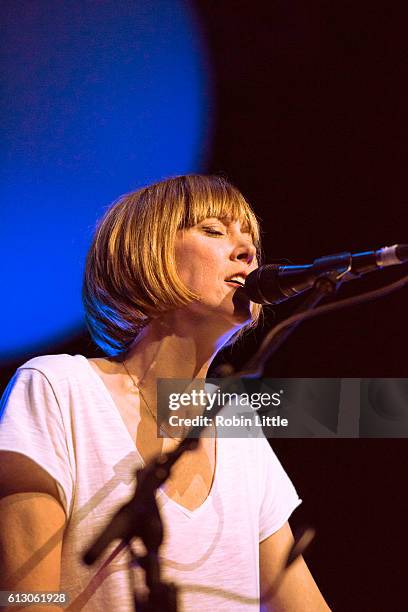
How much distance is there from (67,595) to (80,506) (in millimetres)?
156

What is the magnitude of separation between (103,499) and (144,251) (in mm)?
573

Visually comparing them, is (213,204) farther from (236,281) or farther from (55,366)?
(55,366)

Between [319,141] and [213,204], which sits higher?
[319,141]

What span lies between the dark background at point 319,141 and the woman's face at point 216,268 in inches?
23.0

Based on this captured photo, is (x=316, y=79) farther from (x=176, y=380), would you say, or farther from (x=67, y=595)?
(x=67, y=595)

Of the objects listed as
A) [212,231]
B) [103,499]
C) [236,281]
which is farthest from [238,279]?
[103,499]

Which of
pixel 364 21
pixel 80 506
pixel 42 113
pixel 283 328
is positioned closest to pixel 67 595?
pixel 80 506

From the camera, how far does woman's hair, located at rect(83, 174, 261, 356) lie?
1.52 metres

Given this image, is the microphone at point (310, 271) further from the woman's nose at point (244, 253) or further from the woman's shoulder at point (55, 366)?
the woman's shoulder at point (55, 366)

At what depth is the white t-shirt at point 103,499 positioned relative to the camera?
1223mm

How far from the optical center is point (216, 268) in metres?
1.47

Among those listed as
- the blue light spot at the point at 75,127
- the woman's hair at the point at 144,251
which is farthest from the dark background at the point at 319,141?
the woman's hair at the point at 144,251

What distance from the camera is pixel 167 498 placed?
1.36 m

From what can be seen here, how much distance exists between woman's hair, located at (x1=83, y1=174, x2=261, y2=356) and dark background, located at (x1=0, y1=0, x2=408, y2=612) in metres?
0.38
